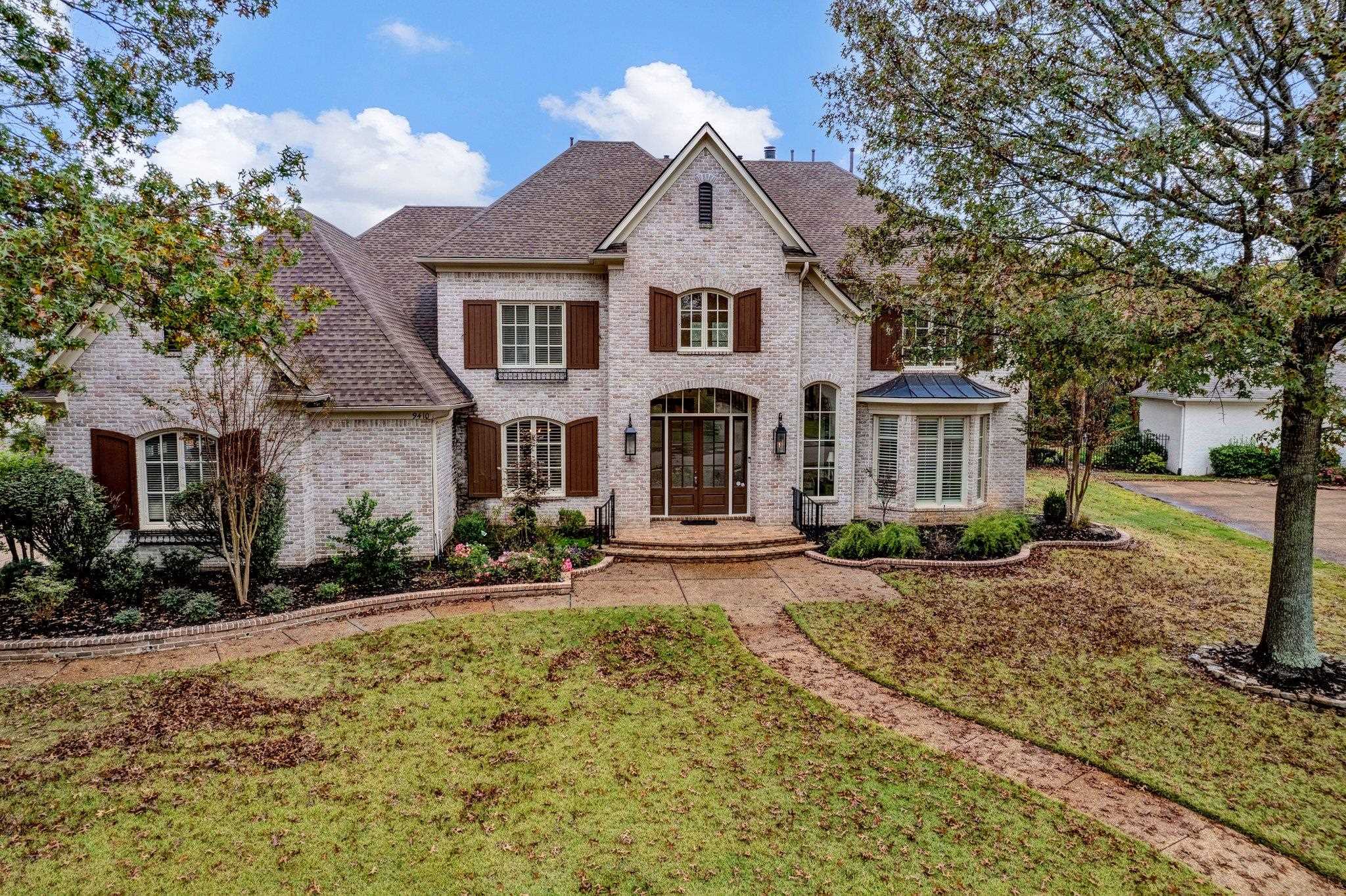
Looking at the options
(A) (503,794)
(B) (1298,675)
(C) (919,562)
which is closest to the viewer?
(A) (503,794)

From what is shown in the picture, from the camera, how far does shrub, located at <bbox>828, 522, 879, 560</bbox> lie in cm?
1361

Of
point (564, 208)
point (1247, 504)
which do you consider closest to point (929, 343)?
point (564, 208)

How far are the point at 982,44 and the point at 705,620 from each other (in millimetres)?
8625

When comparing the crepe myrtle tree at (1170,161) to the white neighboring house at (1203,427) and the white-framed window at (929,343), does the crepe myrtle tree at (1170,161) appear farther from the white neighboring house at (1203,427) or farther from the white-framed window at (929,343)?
the white neighboring house at (1203,427)

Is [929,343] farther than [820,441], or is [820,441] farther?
[820,441]

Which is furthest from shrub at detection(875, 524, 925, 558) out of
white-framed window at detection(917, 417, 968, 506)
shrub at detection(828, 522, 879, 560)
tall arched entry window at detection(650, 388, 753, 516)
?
tall arched entry window at detection(650, 388, 753, 516)

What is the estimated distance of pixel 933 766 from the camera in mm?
6410

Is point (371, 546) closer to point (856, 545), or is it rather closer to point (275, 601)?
point (275, 601)

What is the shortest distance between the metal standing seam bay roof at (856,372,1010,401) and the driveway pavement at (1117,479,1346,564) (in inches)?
270

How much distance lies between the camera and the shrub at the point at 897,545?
44.9 ft

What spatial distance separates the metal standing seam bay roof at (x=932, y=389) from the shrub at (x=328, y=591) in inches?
460

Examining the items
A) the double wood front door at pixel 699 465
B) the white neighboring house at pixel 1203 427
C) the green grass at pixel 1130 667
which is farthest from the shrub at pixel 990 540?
the white neighboring house at pixel 1203 427

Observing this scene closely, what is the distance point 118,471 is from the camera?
38.6ft

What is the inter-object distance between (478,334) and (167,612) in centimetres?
789
